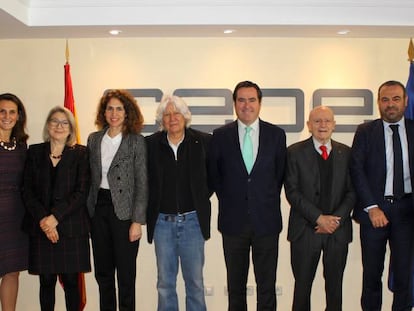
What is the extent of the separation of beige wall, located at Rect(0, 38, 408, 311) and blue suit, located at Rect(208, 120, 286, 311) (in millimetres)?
1065

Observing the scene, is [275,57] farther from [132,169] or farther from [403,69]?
[132,169]

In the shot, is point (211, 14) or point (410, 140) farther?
point (211, 14)

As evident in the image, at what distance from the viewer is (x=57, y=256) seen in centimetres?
322

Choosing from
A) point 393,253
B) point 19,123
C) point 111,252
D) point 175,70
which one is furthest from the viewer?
point 175,70

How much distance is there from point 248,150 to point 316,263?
940 millimetres

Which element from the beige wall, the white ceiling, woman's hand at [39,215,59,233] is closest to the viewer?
woman's hand at [39,215,59,233]

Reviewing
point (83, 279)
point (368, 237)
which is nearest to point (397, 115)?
point (368, 237)

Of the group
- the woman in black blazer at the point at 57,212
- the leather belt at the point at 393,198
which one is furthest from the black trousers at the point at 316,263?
the woman in black blazer at the point at 57,212

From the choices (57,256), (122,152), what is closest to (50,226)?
(57,256)

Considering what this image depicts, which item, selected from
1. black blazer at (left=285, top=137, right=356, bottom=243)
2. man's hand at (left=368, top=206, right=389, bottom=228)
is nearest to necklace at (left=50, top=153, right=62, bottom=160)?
black blazer at (left=285, top=137, right=356, bottom=243)

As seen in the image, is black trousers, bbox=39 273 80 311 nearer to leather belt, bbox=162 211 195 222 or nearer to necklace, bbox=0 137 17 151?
leather belt, bbox=162 211 195 222

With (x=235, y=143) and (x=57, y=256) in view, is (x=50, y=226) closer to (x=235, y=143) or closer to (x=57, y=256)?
(x=57, y=256)

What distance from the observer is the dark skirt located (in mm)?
3209

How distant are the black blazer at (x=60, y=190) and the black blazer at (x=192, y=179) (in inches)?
17.3
